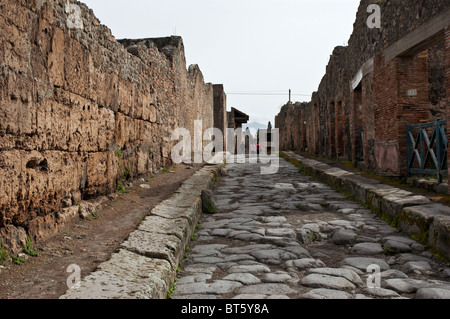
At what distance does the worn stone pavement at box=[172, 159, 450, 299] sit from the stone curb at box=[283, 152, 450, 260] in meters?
0.11

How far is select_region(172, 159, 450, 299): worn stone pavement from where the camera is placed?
113 inches

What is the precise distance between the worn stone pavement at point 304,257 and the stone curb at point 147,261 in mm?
203

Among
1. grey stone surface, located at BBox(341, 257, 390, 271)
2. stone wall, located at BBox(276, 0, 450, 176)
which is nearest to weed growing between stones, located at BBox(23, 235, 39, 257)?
grey stone surface, located at BBox(341, 257, 390, 271)

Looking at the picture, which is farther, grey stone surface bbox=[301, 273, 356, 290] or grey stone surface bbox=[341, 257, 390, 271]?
grey stone surface bbox=[341, 257, 390, 271]

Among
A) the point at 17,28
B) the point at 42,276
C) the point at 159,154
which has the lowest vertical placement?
the point at 42,276

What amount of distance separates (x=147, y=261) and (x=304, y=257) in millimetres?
1484

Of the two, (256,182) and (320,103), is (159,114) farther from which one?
(320,103)

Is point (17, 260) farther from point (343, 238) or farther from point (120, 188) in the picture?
point (343, 238)

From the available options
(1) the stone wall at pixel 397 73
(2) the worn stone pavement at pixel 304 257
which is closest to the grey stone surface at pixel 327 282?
(2) the worn stone pavement at pixel 304 257

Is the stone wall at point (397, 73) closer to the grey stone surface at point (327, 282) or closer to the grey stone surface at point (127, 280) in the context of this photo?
the grey stone surface at point (327, 282)

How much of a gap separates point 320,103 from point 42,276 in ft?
52.8

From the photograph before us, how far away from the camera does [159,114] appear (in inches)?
345

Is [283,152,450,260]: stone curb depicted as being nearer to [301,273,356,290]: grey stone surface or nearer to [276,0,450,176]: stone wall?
[301,273,356,290]: grey stone surface
